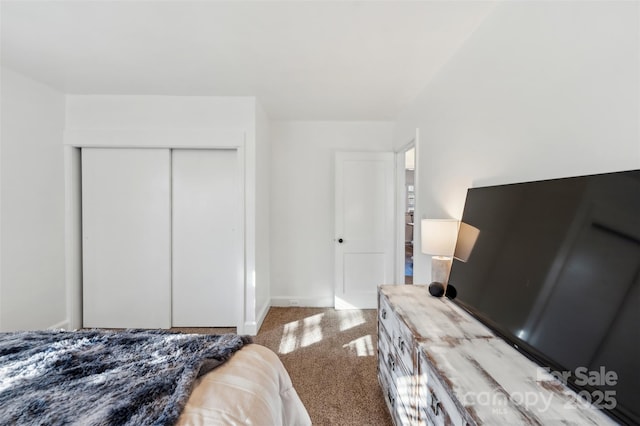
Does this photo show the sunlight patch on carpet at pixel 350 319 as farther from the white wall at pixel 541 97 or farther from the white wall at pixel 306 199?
the white wall at pixel 541 97

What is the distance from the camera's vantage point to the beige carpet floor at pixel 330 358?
167cm

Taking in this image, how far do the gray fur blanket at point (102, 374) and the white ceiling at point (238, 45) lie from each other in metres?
1.76

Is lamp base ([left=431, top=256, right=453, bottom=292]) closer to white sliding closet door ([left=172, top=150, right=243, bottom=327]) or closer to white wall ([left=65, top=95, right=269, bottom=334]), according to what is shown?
white wall ([left=65, top=95, right=269, bottom=334])

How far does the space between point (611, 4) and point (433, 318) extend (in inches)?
53.4

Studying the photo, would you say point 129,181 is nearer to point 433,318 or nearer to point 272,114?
point 272,114

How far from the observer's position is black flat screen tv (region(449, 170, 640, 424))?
688 mm

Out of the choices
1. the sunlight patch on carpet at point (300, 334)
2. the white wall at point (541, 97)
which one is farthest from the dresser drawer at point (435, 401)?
the sunlight patch on carpet at point (300, 334)

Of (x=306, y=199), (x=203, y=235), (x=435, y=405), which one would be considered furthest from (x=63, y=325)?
(x=435, y=405)

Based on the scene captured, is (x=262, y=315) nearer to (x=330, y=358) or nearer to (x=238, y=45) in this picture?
(x=330, y=358)

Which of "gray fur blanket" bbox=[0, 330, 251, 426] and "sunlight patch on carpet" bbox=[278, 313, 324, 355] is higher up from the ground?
"gray fur blanket" bbox=[0, 330, 251, 426]

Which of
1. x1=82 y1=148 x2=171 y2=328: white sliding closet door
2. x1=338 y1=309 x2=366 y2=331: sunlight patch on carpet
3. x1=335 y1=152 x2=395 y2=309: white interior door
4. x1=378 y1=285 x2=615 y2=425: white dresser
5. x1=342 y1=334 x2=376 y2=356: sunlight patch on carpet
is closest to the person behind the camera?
x1=378 y1=285 x2=615 y2=425: white dresser

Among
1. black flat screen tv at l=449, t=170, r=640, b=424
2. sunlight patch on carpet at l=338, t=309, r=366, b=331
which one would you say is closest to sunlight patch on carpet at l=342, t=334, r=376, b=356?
sunlight patch on carpet at l=338, t=309, r=366, b=331

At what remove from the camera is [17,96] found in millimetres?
2172

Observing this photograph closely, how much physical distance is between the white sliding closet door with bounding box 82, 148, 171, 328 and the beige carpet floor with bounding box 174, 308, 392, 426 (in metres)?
0.63
